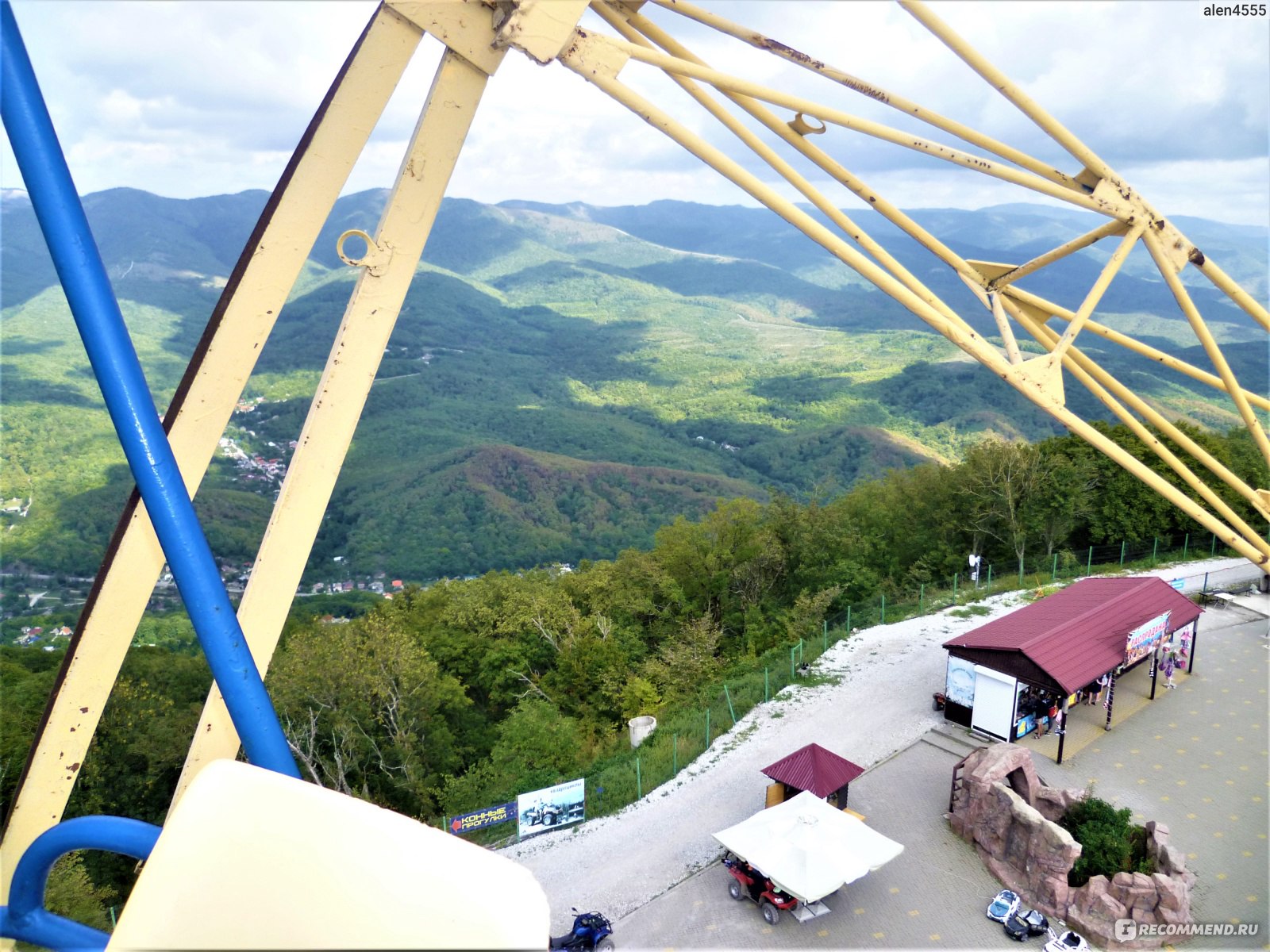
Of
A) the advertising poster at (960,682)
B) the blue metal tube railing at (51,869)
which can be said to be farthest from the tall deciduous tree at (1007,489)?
the blue metal tube railing at (51,869)

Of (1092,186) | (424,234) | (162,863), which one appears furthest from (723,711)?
(162,863)

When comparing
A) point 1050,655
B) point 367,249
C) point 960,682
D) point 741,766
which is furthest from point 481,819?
point 367,249

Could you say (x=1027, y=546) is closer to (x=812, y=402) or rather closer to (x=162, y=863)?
(x=162, y=863)

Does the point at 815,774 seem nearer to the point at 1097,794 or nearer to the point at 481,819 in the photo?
the point at 1097,794

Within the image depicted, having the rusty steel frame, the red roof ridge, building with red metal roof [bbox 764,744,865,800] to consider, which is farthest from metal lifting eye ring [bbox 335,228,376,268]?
the red roof ridge

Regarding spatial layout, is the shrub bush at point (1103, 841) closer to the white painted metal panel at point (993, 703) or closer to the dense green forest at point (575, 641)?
the white painted metal panel at point (993, 703)

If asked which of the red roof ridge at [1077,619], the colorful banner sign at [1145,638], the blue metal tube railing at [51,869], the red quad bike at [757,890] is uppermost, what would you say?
the blue metal tube railing at [51,869]
